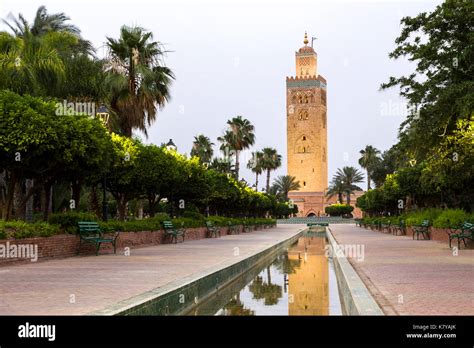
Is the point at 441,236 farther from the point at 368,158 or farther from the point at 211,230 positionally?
the point at 368,158

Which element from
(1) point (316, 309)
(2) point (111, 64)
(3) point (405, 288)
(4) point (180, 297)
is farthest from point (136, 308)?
(2) point (111, 64)

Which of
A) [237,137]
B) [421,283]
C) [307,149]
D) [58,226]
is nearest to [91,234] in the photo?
[58,226]

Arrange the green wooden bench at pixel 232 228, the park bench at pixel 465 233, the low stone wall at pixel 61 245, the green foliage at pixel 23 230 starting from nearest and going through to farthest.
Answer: the low stone wall at pixel 61 245 < the green foliage at pixel 23 230 < the park bench at pixel 465 233 < the green wooden bench at pixel 232 228

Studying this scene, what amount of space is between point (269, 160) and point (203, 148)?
21749 millimetres

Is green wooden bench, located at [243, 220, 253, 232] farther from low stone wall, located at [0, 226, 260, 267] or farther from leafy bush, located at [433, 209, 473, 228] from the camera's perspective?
low stone wall, located at [0, 226, 260, 267]

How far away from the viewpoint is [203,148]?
271 ft

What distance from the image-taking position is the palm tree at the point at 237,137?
2798 inches

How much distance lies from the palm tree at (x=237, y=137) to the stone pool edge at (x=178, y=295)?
183ft

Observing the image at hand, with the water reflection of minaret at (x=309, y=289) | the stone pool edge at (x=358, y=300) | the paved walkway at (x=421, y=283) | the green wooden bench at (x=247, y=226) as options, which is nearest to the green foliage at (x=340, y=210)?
the green wooden bench at (x=247, y=226)

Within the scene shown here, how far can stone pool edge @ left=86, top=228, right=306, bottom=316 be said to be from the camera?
816 centimetres

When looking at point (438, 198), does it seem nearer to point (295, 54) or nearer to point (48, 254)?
point (48, 254)

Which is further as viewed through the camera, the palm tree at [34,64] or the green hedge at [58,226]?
the palm tree at [34,64]

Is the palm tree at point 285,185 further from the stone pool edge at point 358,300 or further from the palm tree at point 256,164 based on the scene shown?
the stone pool edge at point 358,300

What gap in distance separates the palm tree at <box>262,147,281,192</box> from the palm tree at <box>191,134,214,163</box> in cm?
1823
